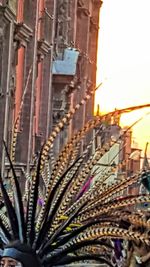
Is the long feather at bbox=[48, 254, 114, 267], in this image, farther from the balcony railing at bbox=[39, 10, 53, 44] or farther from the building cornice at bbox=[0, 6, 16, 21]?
the balcony railing at bbox=[39, 10, 53, 44]

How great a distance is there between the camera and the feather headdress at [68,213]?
590cm

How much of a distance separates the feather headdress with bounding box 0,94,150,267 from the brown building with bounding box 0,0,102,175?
431 inches

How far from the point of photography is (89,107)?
41781 mm

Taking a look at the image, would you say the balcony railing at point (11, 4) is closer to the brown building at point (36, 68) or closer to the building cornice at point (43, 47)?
the brown building at point (36, 68)

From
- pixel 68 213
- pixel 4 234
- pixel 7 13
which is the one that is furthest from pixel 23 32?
pixel 4 234

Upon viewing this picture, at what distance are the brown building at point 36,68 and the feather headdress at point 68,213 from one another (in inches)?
431

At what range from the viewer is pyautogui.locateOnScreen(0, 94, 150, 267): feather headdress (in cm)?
590

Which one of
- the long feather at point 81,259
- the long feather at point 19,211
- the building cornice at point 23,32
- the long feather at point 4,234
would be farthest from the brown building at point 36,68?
the long feather at point 4,234

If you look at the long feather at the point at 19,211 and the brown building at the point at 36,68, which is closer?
the long feather at the point at 19,211

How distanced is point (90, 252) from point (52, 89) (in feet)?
74.2

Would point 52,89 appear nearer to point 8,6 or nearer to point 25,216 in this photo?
point 8,6

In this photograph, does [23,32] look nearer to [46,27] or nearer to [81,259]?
[46,27]

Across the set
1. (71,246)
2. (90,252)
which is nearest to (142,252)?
(90,252)

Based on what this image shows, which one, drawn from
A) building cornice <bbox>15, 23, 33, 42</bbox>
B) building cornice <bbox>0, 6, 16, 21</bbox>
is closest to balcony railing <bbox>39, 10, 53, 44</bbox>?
building cornice <bbox>15, 23, 33, 42</bbox>
